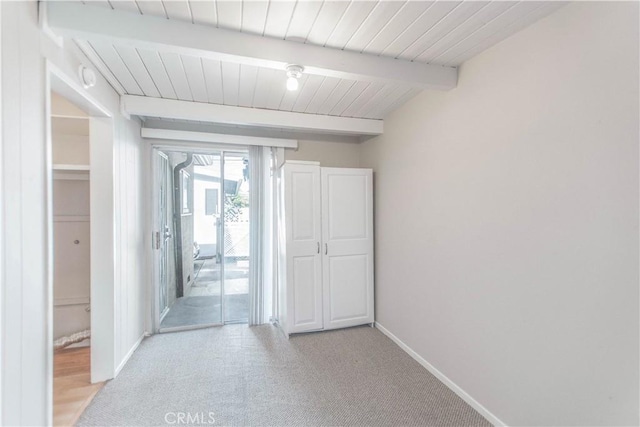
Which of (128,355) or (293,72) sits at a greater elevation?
(293,72)

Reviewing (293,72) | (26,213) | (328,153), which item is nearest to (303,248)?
(328,153)

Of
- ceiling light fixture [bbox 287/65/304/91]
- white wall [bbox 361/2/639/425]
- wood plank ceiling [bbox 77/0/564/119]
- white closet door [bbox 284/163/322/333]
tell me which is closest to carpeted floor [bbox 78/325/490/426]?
white closet door [bbox 284/163/322/333]

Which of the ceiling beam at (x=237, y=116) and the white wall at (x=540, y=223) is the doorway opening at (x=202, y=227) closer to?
the ceiling beam at (x=237, y=116)

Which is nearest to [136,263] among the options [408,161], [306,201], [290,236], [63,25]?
[290,236]

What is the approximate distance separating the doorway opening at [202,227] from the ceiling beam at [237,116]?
72cm

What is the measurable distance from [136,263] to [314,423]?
7.34ft

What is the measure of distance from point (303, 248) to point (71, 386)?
7.15 ft

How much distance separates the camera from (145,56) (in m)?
1.81

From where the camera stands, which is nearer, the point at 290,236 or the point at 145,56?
the point at 145,56

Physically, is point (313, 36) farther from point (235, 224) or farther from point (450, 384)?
point (450, 384)

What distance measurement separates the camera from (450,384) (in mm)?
2121

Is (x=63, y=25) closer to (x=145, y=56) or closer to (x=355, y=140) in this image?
(x=145, y=56)

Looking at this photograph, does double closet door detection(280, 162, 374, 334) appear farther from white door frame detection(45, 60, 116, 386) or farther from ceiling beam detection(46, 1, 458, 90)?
white door frame detection(45, 60, 116, 386)

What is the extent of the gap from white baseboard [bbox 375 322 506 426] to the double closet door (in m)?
0.56
